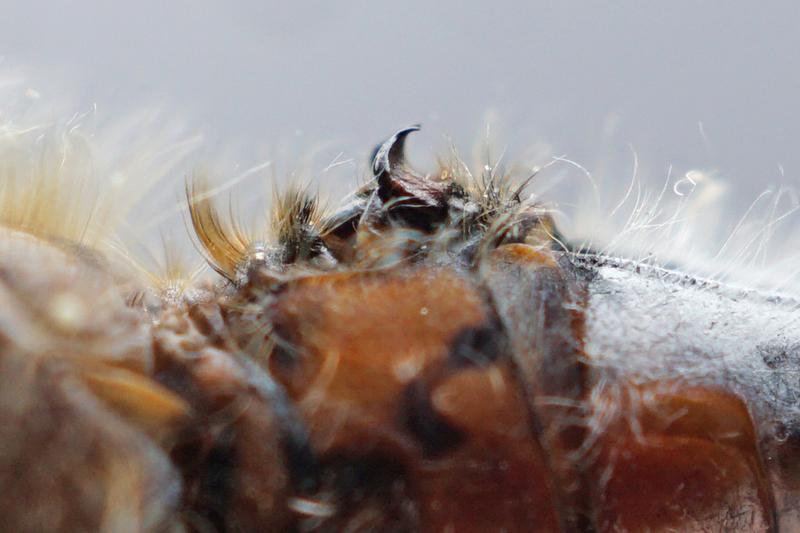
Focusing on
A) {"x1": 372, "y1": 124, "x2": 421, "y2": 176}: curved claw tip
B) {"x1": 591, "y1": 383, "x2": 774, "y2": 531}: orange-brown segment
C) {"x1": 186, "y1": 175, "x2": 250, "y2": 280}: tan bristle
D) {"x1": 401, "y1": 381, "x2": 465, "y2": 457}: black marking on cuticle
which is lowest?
{"x1": 591, "y1": 383, "x2": 774, "y2": 531}: orange-brown segment

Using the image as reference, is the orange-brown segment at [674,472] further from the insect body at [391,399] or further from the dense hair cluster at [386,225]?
the dense hair cluster at [386,225]

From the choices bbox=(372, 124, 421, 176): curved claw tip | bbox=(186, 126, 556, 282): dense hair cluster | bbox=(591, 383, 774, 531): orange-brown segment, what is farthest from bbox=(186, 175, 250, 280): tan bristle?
bbox=(591, 383, 774, 531): orange-brown segment

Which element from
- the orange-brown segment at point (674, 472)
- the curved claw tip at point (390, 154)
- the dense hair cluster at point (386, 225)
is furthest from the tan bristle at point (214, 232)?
the orange-brown segment at point (674, 472)

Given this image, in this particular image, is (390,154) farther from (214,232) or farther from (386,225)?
(214,232)

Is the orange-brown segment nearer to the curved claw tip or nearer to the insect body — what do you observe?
the insect body

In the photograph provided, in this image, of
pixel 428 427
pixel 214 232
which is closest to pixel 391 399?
pixel 428 427
